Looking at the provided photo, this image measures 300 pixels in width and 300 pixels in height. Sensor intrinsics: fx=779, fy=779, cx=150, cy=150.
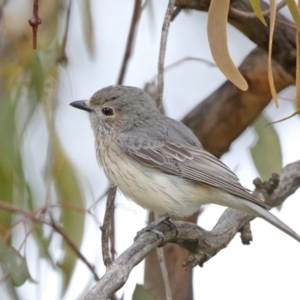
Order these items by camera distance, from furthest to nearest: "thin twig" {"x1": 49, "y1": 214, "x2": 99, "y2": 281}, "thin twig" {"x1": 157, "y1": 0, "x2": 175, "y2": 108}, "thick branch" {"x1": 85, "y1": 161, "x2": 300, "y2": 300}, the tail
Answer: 1. "thin twig" {"x1": 49, "y1": 214, "x2": 99, "y2": 281}
2. "thin twig" {"x1": 157, "y1": 0, "x2": 175, "y2": 108}
3. the tail
4. "thick branch" {"x1": 85, "y1": 161, "x2": 300, "y2": 300}

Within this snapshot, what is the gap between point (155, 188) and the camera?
10.4 ft

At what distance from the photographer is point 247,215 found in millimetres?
3328

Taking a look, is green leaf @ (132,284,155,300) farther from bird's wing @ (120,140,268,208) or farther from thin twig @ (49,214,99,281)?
bird's wing @ (120,140,268,208)

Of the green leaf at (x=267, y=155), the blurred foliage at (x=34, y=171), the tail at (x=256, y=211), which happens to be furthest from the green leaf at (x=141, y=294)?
the green leaf at (x=267, y=155)

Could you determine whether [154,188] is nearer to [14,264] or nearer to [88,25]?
[14,264]

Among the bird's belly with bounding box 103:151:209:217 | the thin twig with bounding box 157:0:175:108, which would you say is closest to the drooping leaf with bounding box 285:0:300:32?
the thin twig with bounding box 157:0:175:108

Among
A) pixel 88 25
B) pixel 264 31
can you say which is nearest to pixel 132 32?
pixel 88 25

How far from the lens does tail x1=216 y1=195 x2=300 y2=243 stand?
9.49 ft

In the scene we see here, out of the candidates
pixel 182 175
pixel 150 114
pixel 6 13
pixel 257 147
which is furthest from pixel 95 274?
pixel 6 13

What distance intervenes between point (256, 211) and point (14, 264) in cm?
95

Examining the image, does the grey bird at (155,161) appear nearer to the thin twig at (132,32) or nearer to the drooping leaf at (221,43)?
the thin twig at (132,32)

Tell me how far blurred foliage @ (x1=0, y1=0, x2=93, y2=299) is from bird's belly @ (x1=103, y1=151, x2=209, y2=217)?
0.24m

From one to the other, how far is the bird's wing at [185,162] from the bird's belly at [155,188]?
34 mm

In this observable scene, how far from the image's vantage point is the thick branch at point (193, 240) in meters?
2.25
